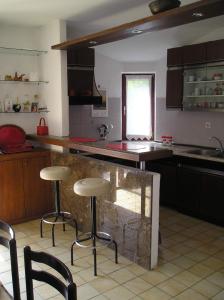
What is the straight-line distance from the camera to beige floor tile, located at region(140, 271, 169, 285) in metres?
2.59

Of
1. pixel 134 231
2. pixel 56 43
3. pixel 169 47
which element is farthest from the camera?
pixel 169 47

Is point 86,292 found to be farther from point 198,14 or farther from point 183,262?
point 198,14

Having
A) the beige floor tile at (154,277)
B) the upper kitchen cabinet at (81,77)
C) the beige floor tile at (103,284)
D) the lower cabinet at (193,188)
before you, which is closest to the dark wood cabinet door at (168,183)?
the lower cabinet at (193,188)

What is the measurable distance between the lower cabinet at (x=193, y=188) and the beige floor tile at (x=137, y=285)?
4.97ft

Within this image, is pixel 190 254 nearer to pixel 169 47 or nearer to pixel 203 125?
pixel 203 125

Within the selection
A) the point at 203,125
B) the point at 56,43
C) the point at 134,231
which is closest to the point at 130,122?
the point at 203,125

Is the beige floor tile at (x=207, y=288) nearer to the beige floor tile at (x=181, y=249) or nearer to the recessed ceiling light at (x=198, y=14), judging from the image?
the beige floor tile at (x=181, y=249)

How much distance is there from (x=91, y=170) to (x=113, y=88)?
2.35m

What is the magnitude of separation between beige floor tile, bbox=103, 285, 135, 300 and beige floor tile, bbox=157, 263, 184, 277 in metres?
0.43

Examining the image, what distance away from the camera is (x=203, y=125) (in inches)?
175

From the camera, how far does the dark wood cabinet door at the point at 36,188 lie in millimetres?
3812

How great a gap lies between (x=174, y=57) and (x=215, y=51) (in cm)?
65

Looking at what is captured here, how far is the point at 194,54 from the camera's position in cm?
Answer: 412

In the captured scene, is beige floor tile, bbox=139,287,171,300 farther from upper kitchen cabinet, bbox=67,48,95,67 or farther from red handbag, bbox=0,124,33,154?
upper kitchen cabinet, bbox=67,48,95,67
